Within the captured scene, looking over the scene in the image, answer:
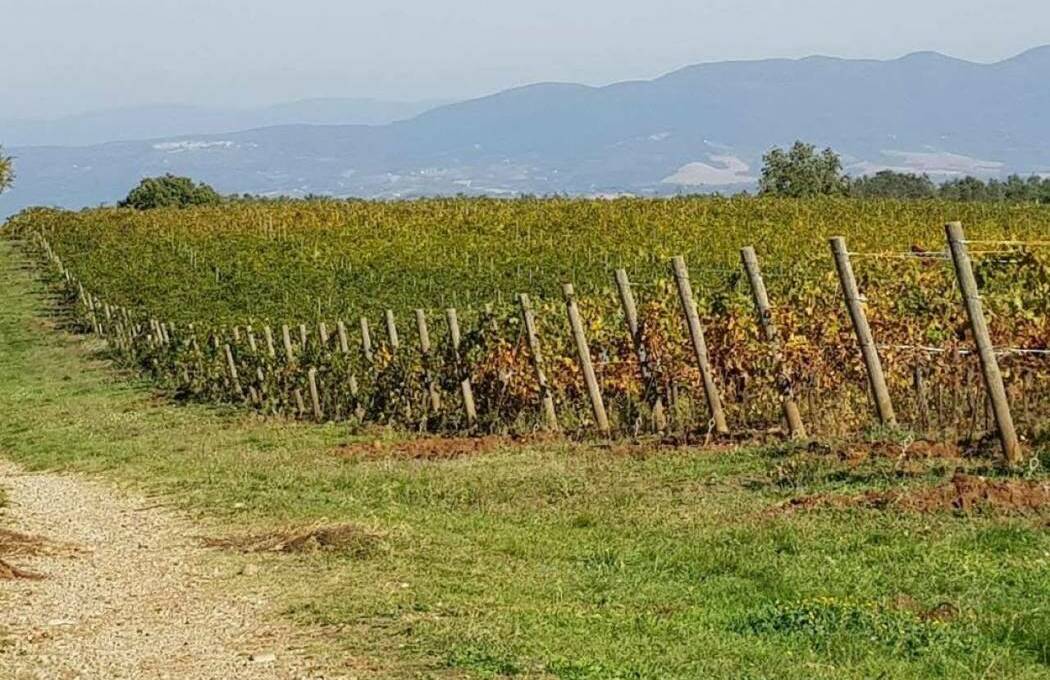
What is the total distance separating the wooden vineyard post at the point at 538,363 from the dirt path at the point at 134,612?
256 inches

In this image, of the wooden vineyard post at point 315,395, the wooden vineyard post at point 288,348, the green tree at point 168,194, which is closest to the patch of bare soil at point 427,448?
the wooden vineyard post at point 315,395

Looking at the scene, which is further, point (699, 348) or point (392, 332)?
point (392, 332)

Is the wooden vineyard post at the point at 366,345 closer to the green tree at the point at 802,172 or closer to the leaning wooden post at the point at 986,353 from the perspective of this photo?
the leaning wooden post at the point at 986,353

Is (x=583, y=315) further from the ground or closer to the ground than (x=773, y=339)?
further from the ground

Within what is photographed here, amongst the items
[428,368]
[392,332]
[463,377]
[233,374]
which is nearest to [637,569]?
[463,377]

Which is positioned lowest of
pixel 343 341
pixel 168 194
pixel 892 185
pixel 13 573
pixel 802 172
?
pixel 892 185

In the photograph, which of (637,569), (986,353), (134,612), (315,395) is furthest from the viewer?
(315,395)

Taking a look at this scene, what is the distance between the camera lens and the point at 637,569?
951cm

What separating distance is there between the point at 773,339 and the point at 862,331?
5.46 ft

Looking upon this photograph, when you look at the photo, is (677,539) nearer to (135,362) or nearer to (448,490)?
(448,490)

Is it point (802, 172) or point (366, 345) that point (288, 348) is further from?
point (802, 172)

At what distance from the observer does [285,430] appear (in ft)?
72.7

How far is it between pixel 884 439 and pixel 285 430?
1131 centimetres

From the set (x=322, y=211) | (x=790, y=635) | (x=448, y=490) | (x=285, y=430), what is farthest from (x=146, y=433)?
(x=322, y=211)
